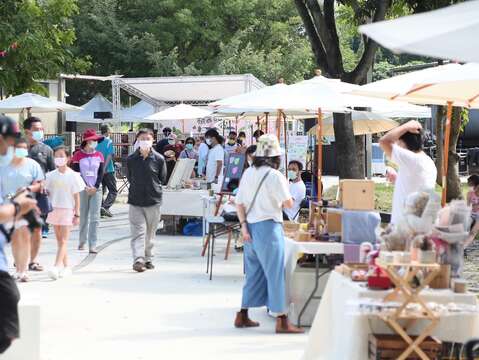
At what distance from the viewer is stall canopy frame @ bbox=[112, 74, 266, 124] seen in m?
27.8

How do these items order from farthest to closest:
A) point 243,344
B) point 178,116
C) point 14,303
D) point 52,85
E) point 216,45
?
point 216,45, point 52,85, point 178,116, point 243,344, point 14,303

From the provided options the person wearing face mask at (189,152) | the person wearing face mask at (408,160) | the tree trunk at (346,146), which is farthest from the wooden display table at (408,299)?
the person wearing face mask at (189,152)

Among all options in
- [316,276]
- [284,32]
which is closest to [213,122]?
[284,32]

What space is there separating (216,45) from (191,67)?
3.49m

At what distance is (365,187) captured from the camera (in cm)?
962

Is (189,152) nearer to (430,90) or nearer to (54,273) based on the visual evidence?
(54,273)

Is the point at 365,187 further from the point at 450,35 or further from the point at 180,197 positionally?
the point at 180,197

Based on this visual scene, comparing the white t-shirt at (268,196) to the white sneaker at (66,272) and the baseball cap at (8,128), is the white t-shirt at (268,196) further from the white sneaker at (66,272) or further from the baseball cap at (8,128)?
the white sneaker at (66,272)

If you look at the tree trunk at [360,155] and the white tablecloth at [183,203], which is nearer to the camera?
the white tablecloth at [183,203]

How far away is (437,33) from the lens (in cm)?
552

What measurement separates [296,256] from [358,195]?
0.99 metres

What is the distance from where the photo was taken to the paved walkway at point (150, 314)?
360 inches

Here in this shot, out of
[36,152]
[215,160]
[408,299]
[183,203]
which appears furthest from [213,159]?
[408,299]

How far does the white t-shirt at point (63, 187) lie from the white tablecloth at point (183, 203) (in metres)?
5.29
